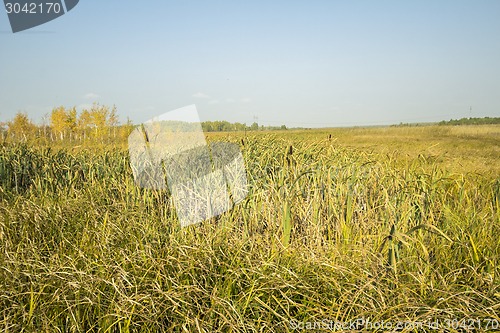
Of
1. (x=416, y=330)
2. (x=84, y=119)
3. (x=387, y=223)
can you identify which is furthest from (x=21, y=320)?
(x=84, y=119)

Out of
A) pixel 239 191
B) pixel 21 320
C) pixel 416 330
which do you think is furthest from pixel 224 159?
pixel 416 330

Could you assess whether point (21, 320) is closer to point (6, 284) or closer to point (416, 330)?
point (6, 284)

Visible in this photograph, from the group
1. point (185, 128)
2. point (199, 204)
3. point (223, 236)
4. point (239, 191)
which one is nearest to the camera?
point (223, 236)

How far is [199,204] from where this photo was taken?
338cm

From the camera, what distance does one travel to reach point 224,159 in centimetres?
509

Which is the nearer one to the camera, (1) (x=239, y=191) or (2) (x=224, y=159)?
(1) (x=239, y=191)

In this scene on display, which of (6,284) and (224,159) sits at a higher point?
(224,159)

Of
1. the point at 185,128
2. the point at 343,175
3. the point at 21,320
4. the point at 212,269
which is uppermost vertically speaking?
the point at 185,128

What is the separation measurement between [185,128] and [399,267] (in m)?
6.23

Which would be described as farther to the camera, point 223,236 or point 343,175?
point 343,175

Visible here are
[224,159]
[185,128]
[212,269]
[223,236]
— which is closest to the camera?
[212,269]

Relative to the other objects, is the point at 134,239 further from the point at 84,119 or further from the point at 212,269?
the point at 84,119

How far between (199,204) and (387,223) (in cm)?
155

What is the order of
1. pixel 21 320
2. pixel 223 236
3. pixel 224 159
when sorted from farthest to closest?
pixel 224 159 < pixel 223 236 < pixel 21 320
